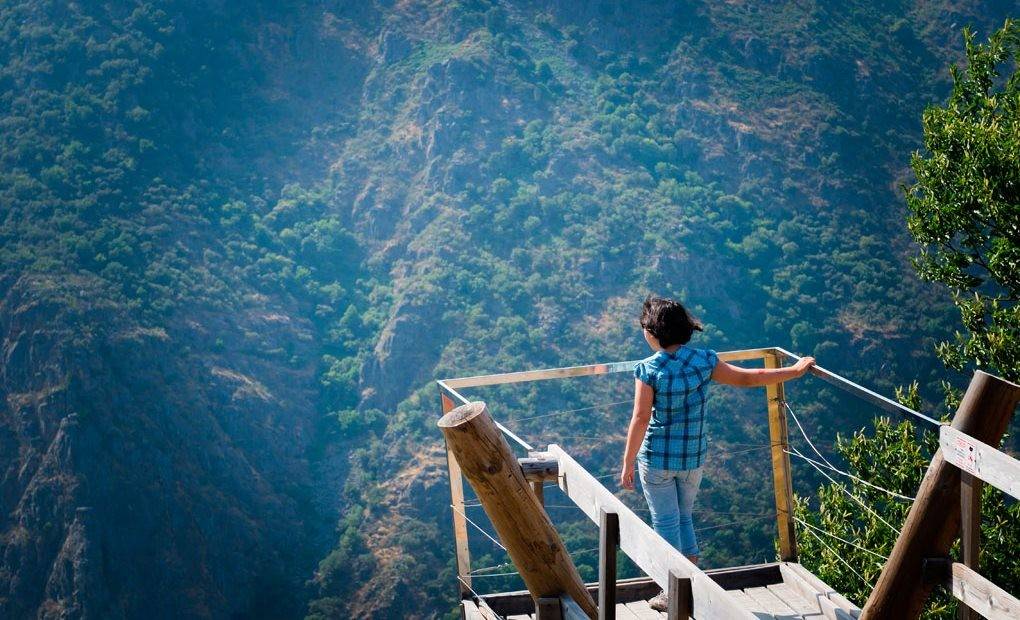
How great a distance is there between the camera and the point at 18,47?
53.5 metres

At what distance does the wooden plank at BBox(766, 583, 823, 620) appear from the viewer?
147 inches

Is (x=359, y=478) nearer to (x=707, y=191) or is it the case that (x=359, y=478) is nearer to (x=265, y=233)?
(x=265, y=233)

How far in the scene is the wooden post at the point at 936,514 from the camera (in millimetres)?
2400

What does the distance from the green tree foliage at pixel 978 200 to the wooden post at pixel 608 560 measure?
568cm

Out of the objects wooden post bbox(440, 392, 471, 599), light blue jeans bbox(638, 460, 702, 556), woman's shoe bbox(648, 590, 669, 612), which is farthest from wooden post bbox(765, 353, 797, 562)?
wooden post bbox(440, 392, 471, 599)

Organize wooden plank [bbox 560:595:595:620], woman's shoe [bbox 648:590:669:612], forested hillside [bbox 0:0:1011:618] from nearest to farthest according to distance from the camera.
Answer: wooden plank [bbox 560:595:595:620] → woman's shoe [bbox 648:590:669:612] → forested hillside [bbox 0:0:1011:618]

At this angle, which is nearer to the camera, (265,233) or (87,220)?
(87,220)

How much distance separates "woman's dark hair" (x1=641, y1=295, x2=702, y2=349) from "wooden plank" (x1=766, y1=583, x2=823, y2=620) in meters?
1.30

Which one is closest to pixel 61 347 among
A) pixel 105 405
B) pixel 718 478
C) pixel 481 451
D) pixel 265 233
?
pixel 105 405

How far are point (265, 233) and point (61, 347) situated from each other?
1302cm

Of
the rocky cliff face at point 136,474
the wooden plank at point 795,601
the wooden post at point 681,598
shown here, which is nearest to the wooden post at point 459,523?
the wooden plank at point 795,601

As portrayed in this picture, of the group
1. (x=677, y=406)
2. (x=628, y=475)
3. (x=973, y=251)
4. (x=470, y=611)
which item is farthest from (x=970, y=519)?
(x=973, y=251)

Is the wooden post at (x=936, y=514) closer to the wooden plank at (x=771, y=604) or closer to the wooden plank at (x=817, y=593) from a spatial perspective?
→ the wooden plank at (x=817, y=593)

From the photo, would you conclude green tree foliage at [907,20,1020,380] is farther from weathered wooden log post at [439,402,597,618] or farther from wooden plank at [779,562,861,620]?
weathered wooden log post at [439,402,597,618]
